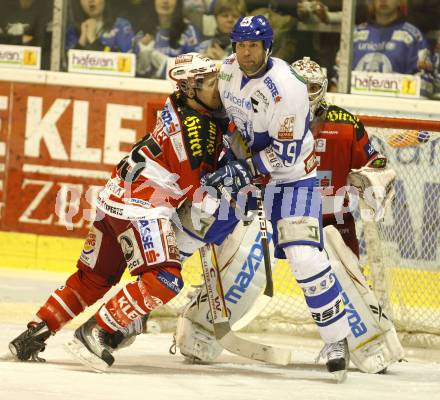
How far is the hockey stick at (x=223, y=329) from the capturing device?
4.93 meters

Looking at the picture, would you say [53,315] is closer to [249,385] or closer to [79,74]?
[249,385]

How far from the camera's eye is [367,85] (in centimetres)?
718

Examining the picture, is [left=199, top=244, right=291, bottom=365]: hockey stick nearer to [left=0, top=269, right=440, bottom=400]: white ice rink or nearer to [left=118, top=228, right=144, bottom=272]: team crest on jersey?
[left=0, top=269, right=440, bottom=400]: white ice rink

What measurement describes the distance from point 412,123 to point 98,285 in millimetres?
1917

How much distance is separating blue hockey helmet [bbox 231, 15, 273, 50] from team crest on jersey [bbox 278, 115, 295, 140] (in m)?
0.27

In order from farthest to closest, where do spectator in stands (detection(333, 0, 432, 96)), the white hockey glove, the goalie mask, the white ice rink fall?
spectator in stands (detection(333, 0, 432, 96)), the white hockey glove, the goalie mask, the white ice rink

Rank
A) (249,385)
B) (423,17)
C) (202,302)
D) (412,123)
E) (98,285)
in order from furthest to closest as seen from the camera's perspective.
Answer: (423,17), (412,123), (202,302), (98,285), (249,385)

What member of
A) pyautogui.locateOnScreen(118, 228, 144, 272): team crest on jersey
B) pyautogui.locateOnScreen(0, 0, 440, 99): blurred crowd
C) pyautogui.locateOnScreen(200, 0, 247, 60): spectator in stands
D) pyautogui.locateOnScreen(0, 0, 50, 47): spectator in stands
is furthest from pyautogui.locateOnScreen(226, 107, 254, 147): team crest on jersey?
pyautogui.locateOnScreen(0, 0, 50, 47): spectator in stands

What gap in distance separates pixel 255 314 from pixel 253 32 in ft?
3.93

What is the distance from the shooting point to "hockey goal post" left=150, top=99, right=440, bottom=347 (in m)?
5.98

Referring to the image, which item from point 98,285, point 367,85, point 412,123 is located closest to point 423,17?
point 367,85

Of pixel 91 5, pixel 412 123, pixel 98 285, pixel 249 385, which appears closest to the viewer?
pixel 249 385

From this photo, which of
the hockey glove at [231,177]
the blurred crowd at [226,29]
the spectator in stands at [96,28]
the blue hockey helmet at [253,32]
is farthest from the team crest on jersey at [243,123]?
the spectator in stands at [96,28]

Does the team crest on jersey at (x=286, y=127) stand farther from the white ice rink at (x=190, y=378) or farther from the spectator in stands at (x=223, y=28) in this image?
the spectator in stands at (x=223, y=28)
